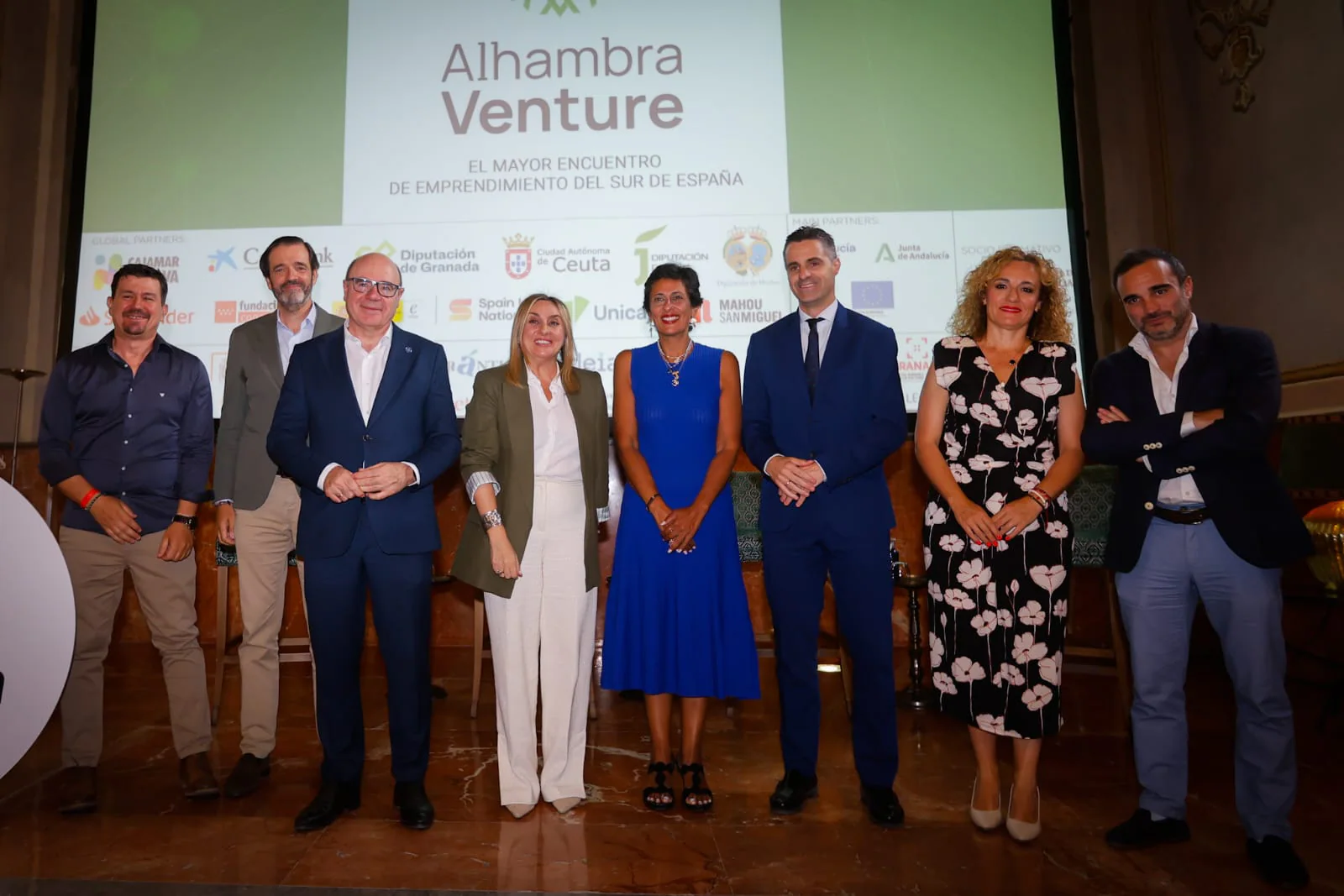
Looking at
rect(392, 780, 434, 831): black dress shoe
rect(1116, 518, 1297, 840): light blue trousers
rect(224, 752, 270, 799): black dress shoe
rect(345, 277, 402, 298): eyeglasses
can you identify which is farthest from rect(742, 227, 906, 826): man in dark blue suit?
rect(224, 752, 270, 799): black dress shoe

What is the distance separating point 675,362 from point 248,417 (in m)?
1.51

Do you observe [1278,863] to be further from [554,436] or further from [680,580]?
[554,436]

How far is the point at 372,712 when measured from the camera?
3.41 metres

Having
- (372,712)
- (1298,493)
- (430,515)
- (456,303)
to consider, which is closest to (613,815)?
(430,515)

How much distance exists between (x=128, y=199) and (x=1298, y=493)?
20.0ft

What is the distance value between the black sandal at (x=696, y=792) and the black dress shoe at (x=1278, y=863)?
139 cm

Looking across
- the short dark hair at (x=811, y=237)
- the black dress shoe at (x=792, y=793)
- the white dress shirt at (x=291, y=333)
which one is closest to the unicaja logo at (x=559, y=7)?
the white dress shirt at (x=291, y=333)

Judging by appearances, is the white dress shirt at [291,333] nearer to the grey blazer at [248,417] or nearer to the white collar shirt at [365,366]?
the grey blazer at [248,417]

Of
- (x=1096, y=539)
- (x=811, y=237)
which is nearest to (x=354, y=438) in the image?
(x=811, y=237)

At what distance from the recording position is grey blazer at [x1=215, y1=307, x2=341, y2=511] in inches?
102

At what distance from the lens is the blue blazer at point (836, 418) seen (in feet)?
7.33

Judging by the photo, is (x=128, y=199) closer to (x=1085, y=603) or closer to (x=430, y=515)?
(x=430, y=515)

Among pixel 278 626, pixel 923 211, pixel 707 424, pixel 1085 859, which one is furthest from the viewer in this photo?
pixel 923 211

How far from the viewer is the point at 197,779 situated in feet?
7.85
